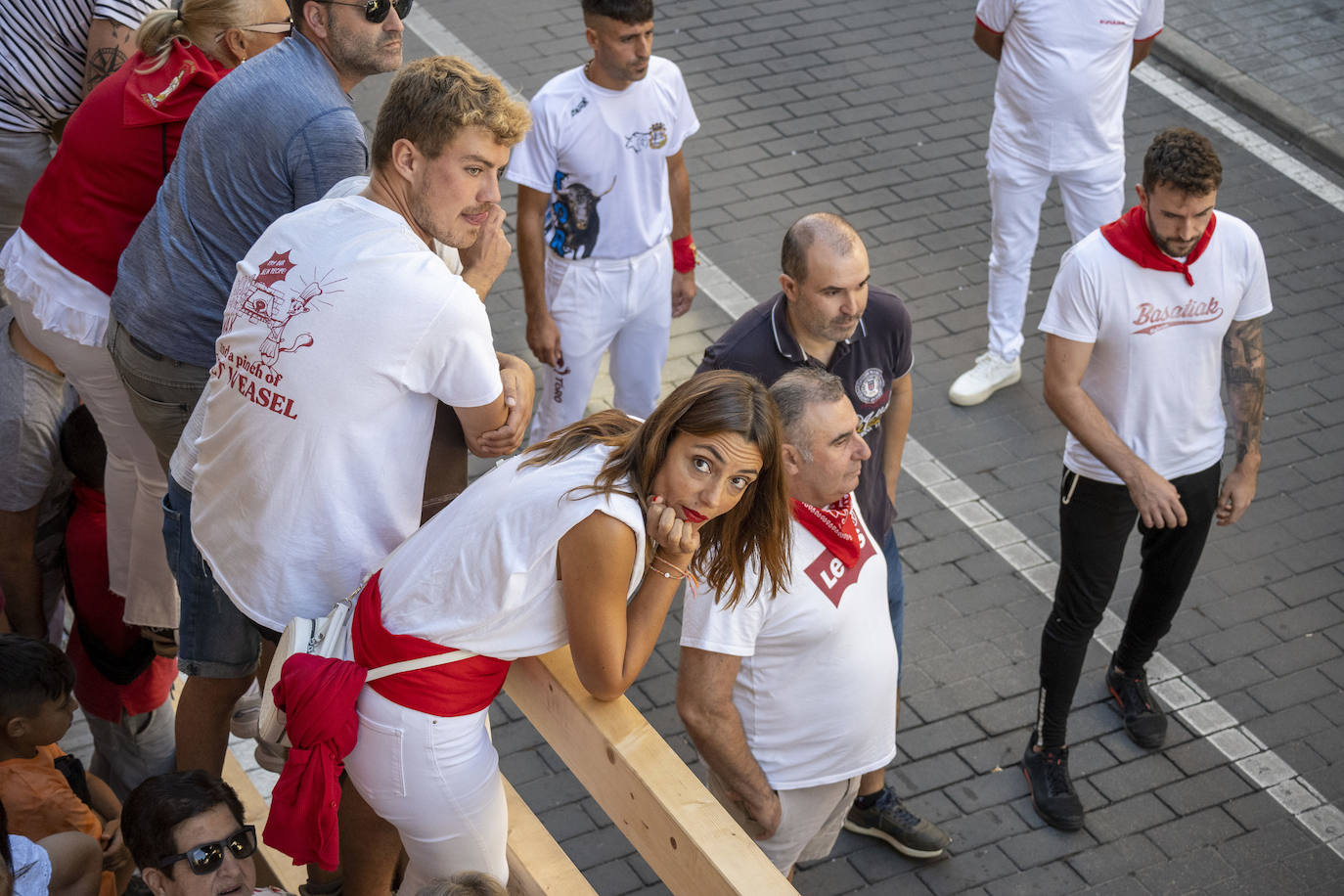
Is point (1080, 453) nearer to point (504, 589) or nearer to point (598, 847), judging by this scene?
point (598, 847)

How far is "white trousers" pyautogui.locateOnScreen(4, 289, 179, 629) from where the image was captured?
4.30 meters

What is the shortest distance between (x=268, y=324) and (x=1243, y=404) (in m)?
3.95

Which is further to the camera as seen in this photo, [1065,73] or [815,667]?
[1065,73]

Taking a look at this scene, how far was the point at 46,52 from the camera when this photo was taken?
192 inches

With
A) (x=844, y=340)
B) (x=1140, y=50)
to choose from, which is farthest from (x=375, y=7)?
(x=1140, y=50)

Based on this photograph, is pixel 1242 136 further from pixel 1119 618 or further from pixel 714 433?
pixel 714 433

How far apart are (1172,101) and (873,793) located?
710cm

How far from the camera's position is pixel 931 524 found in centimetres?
718

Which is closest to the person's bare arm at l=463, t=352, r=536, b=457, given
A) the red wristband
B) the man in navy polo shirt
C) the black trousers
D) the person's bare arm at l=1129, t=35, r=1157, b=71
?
the man in navy polo shirt

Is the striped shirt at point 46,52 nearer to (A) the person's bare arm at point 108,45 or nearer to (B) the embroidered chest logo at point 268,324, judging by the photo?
(A) the person's bare arm at point 108,45

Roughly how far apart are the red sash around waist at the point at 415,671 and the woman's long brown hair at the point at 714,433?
461 millimetres

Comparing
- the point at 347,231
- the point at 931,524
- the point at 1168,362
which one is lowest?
the point at 931,524

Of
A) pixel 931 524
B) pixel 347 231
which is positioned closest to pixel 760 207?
pixel 931 524

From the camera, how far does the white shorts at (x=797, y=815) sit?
4.39m
